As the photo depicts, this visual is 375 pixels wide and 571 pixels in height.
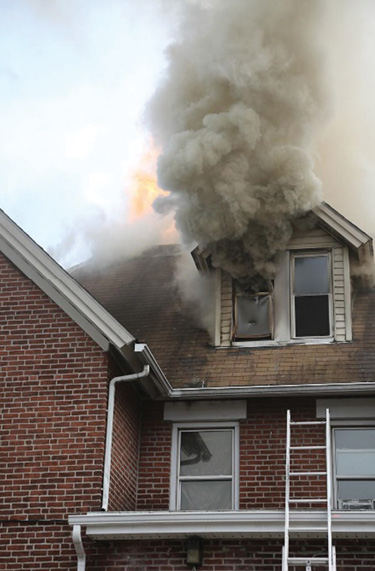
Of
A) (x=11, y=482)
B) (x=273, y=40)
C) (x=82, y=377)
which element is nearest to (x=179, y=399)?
(x=82, y=377)

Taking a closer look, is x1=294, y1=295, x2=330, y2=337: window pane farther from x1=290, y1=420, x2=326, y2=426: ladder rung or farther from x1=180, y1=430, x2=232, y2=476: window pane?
x1=180, y1=430, x2=232, y2=476: window pane

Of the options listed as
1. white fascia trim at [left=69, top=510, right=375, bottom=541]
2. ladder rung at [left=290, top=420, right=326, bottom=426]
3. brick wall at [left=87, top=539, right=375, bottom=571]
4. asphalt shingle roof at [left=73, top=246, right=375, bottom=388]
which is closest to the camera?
white fascia trim at [left=69, top=510, right=375, bottom=541]

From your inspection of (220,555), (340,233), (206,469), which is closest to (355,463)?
(206,469)

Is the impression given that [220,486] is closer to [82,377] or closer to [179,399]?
[179,399]

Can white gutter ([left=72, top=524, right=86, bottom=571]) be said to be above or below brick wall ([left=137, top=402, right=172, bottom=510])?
below

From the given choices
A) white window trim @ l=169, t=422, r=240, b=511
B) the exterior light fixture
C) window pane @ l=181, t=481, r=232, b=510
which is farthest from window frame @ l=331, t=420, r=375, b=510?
the exterior light fixture

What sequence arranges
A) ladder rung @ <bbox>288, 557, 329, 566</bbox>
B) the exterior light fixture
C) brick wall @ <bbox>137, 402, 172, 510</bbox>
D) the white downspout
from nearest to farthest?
ladder rung @ <bbox>288, 557, 329, 566</bbox> → the exterior light fixture → the white downspout → brick wall @ <bbox>137, 402, 172, 510</bbox>

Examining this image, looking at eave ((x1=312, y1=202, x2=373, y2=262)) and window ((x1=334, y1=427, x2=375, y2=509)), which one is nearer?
window ((x1=334, y1=427, x2=375, y2=509))

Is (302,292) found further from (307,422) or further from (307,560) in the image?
(307,560)

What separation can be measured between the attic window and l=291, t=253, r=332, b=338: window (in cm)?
38

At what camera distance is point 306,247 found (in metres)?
15.2

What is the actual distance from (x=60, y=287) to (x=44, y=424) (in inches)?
71.9

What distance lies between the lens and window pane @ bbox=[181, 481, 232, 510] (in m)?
13.2

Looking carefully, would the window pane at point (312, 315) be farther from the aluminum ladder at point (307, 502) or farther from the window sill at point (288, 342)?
the aluminum ladder at point (307, 502)
